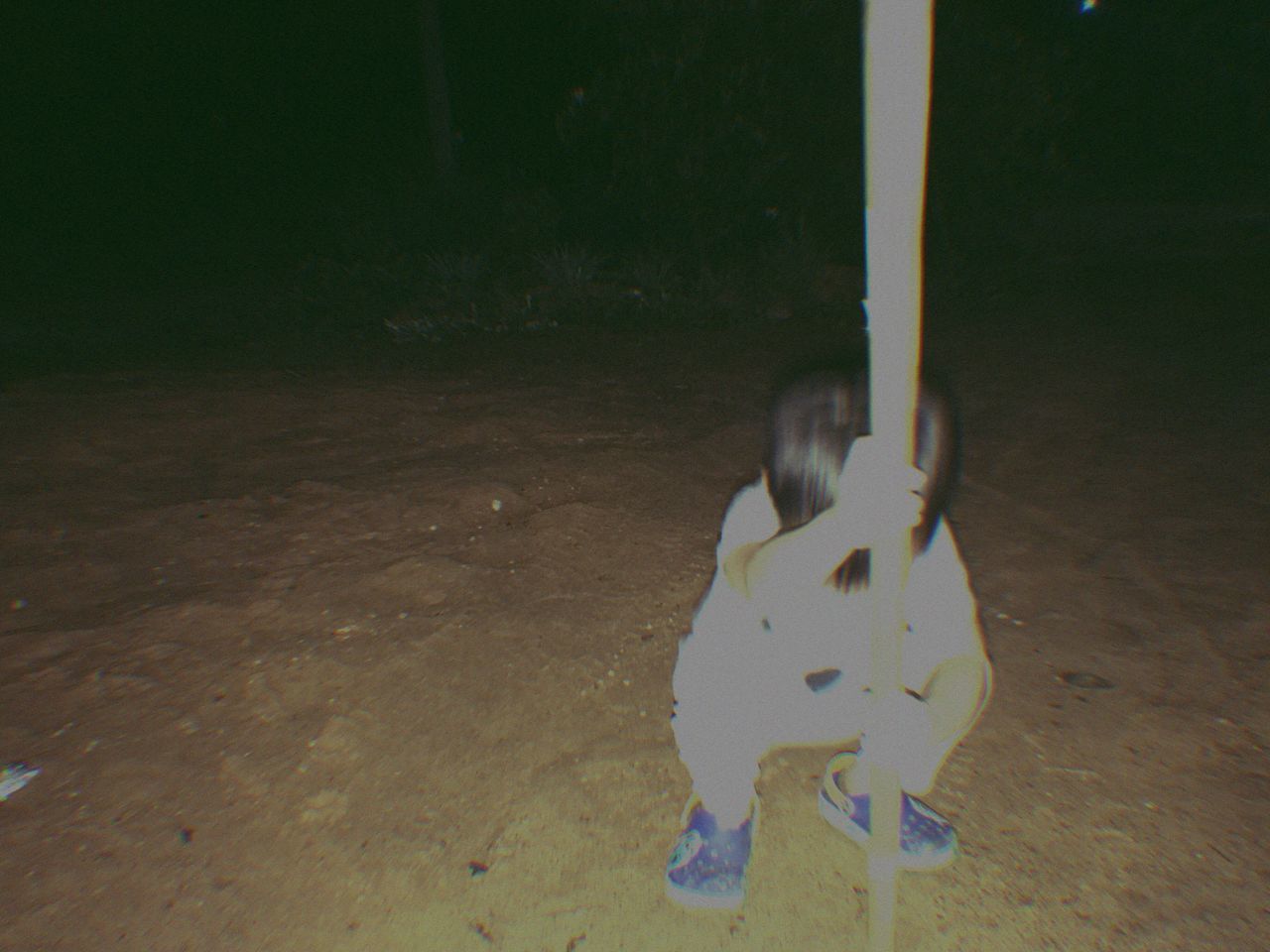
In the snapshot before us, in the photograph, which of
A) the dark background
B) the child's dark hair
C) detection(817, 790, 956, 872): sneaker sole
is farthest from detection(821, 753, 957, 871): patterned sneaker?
the dark background

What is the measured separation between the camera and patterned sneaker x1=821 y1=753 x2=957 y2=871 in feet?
6.70

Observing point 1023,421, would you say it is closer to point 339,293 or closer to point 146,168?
point 339,293

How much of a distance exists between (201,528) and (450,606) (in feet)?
4.33

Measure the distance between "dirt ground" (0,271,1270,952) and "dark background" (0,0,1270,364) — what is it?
484 centimetres

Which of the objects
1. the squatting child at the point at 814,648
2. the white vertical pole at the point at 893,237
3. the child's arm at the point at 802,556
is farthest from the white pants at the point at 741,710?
the white vertical pole at the point at 893,237

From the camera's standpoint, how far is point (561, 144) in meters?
10.8

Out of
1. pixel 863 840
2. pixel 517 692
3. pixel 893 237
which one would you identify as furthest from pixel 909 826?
pixel 893 237

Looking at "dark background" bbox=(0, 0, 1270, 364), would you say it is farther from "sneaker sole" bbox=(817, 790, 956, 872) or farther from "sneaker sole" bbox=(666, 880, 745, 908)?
"sneaker sole" bbox=(666, 880, 745, 908)

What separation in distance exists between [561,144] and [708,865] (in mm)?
10189

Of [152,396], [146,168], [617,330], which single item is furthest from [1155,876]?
[146,168]

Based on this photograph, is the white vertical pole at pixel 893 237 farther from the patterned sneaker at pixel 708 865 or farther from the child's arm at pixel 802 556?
the patterned sneaker at pixel 708 865

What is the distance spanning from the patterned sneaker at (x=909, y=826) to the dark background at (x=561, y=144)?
23.9 feet

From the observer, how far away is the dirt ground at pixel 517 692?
1974mm

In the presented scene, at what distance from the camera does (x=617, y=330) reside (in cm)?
820
